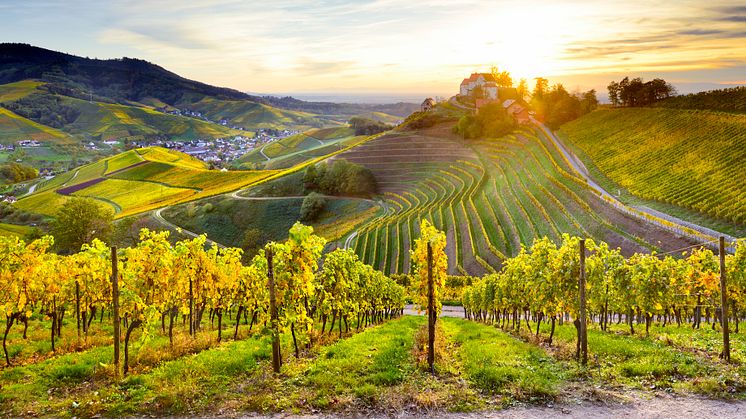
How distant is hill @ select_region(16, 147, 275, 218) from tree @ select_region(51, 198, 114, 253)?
138ft

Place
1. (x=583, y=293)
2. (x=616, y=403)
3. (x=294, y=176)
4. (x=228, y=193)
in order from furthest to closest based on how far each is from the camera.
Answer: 1. (x=294, y=176)
2. (x=228, y=193)
3. (x=583, y=293)
4. (x=616, y=403)

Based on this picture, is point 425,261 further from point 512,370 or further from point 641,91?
A: point 641,91

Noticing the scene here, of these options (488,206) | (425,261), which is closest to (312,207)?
(488,206)

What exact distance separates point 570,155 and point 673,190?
44197mm

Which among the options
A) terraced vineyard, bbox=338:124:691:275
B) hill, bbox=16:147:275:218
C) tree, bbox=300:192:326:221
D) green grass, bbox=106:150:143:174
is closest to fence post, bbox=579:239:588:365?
terraced vineyard, bbox=338:124:691:275

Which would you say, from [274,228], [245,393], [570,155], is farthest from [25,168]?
[245,393]

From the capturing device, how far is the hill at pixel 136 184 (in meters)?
129

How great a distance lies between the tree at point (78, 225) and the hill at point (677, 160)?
85.9 meters

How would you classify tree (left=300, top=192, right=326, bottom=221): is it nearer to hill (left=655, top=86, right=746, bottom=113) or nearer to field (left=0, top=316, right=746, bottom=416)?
field (left=0, top=316, right=746, bottom=416)

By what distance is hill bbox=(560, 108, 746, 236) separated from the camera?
5656 centimetres

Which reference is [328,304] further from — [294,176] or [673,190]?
[294,176]

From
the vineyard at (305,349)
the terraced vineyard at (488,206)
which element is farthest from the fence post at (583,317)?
the terraced vineyard at (488,206)

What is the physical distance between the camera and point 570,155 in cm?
10831

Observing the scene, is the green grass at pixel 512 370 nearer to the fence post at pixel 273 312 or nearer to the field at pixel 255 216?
the fence post at pixel 273 312
